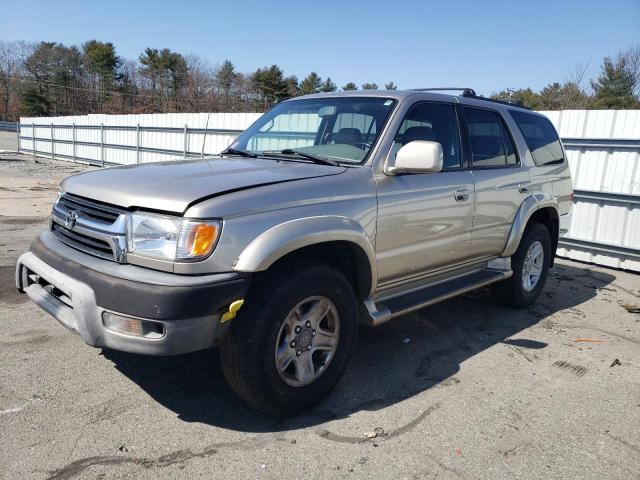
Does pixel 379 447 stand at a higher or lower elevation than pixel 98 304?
lower

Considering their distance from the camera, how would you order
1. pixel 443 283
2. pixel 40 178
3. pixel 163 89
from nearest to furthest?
pixel 443 283, pixel 40 178, pixel 163 89

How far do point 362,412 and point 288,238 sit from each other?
1.23 meters

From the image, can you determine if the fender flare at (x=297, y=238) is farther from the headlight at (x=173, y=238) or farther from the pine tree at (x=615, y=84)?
the pine tree at (x=615, y=84)

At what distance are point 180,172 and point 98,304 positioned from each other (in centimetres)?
97

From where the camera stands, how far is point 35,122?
2906 cm

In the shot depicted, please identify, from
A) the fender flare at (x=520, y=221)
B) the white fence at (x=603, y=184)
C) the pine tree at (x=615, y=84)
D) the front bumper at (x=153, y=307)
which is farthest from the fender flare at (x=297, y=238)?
the pine tree at (x=615, y=84)

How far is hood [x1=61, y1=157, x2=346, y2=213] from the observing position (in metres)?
2.59

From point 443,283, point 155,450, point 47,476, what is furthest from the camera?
point 443,283

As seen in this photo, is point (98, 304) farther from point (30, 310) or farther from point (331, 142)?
point (30, 310)

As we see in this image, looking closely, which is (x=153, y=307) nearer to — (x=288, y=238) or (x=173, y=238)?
(x=173, y=238)

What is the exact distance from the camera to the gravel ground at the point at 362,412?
255cm

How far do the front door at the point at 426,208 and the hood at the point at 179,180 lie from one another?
49 cm

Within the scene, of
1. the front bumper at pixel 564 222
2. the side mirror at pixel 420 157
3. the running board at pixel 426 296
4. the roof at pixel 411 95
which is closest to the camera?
the side mirror at pixel 420 157

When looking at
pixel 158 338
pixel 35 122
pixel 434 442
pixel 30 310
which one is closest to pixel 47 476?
pixel 158 338
